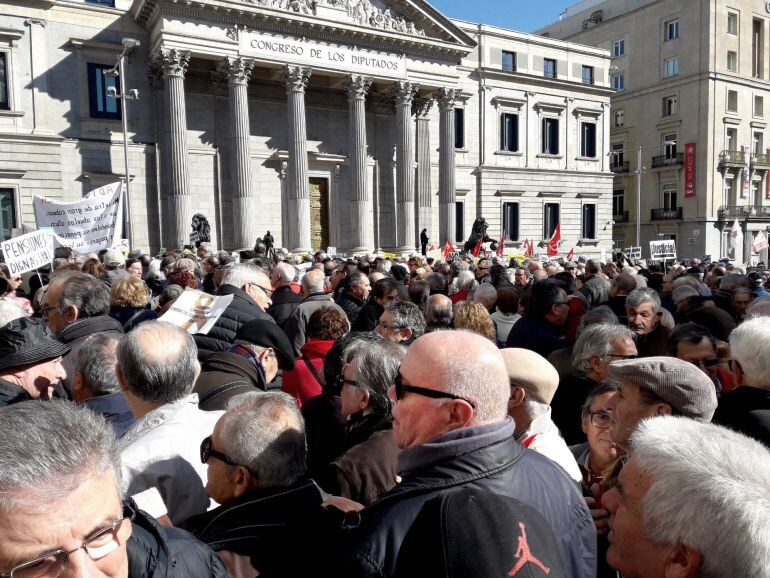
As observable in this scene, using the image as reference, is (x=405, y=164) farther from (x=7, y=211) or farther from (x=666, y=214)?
(x=666, y=214)

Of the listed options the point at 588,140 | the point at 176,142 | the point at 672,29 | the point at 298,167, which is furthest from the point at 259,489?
the point at 672,29

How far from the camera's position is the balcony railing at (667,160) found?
45.0 meters

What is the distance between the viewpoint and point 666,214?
150ft

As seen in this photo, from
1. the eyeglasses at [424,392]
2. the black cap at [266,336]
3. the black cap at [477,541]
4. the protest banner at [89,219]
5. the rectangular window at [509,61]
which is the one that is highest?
the rectangular window at [509,61]

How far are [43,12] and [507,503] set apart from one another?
2728 centimetres

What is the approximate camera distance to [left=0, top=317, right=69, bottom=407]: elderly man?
3410mm

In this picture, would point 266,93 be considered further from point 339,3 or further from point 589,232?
point 589,232

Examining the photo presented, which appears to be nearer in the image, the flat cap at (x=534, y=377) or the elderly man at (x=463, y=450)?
the elderly man at (x=463, y=450)

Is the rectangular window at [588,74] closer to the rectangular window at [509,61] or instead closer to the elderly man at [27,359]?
the rectangular window at [509,61]

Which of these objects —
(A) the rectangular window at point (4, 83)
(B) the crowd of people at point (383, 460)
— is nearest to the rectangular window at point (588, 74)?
(A) the rectangular window at point (4, 83)

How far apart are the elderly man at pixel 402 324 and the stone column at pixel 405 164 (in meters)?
24.4

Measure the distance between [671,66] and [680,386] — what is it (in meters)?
51.0

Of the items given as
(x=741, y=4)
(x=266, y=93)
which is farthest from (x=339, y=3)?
(x=741, y=4)

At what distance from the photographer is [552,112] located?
37.0 metres
